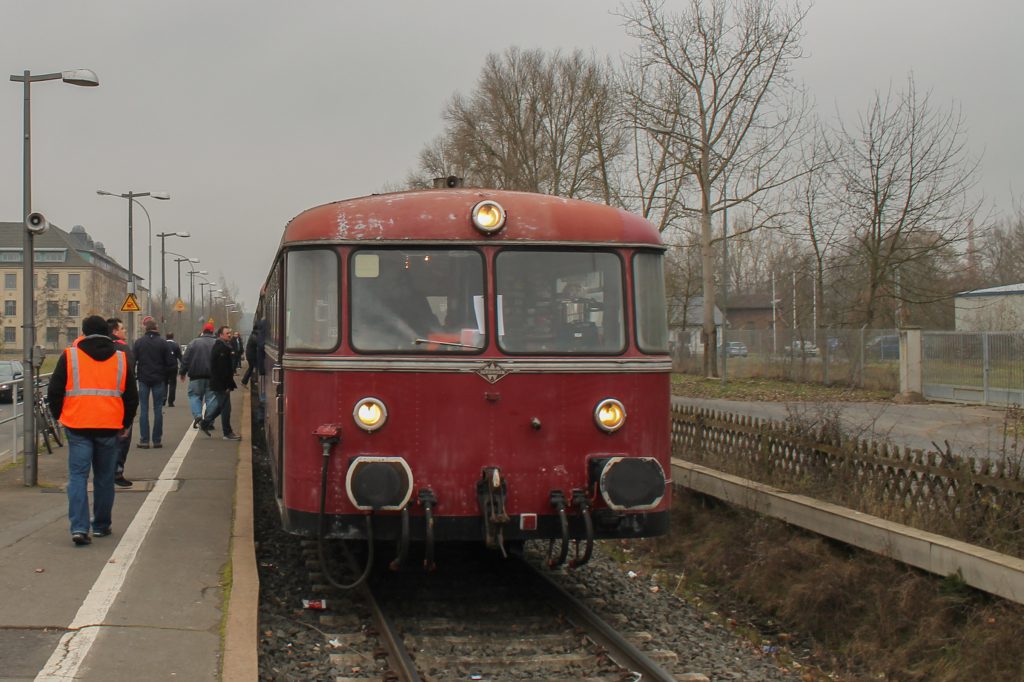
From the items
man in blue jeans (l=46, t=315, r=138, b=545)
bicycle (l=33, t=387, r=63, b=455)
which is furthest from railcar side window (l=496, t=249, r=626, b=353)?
bicycle (l=33, t=387, r=63, b=455)

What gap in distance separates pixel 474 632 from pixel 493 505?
937 millimetres

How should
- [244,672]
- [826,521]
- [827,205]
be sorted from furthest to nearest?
[827,205] → [826,521] → [244,672]

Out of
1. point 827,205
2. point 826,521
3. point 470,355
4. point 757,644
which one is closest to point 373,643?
point 470,355

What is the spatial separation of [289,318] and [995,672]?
466 cm

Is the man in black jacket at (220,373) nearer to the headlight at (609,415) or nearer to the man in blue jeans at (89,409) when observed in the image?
the man in blue jeans at (89,409)

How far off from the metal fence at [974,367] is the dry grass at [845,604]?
15.6 m

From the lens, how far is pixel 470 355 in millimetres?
6977

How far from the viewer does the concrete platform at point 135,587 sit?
18.1ft

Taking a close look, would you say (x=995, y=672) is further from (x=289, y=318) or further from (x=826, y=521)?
(x=289, y=318)

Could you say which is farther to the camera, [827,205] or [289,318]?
[827,205]

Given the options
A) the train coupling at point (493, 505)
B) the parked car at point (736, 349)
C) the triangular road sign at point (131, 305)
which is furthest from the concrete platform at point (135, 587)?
the parked car at point (736, 349)

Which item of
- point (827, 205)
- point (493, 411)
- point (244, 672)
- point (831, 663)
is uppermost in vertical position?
point (827, 205)

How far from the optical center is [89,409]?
8164mm

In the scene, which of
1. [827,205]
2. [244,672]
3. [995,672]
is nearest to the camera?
[244,672]
